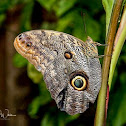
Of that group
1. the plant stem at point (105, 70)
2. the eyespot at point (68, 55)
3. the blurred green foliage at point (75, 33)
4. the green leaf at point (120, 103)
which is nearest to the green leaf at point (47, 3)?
the blurred green foliage at point (75, 33)

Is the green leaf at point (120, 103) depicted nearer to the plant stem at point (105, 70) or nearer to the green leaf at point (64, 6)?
the green leaf at point (64, 6)

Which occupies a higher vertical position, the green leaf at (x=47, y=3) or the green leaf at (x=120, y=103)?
the green leaf at (x=47, y=3)

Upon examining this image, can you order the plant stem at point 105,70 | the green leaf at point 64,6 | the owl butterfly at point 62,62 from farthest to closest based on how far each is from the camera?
the green leaf at point 64,6, the owl butterfly at point 62,62, the plant stem at point 105,70

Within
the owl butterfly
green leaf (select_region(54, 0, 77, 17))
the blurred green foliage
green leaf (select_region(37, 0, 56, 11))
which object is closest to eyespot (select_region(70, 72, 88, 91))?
the owl butterfly

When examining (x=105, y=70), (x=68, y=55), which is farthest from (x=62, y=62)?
(x=105, y=70)

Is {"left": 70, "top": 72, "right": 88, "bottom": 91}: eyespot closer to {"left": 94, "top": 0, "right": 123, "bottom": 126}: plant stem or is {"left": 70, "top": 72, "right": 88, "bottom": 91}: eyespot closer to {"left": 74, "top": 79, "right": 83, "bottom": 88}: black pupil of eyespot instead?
{"left": 74, "top": 79, "right": 83, "bottom": 88}: black pupil of eyespot

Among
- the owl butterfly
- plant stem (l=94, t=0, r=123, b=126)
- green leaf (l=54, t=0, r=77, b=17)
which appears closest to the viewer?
plant stem (l=94, t=0, r=123, b=126)

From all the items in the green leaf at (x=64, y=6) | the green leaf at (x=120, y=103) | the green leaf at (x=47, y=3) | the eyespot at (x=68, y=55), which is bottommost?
the green leaf at (x=120, y=103)

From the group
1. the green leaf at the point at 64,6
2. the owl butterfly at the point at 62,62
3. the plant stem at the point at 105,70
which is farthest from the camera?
the green leaf at the point at 64,6
